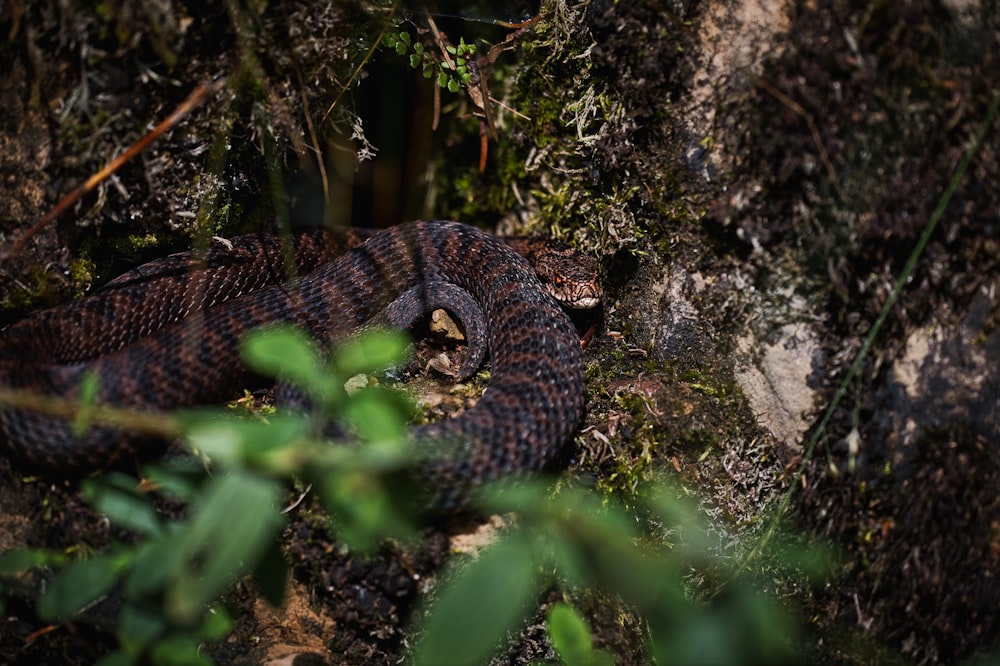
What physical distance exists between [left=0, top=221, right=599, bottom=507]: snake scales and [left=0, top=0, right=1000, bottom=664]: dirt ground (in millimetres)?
245

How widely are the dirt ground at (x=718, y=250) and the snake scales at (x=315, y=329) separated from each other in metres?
0.24

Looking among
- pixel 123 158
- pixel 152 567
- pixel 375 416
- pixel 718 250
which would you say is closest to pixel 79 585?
pixel 152 567

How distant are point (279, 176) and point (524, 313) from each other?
192cm

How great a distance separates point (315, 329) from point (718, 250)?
2.75m

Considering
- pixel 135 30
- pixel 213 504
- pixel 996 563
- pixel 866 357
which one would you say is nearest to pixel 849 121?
pixel 866 357

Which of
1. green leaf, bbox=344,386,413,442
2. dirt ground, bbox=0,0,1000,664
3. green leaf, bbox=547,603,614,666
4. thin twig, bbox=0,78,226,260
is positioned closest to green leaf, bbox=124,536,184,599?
green leaf, bbox=344,386,413,442

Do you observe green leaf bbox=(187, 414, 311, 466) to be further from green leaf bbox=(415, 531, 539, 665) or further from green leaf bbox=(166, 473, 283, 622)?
green leaf bbox=(415, 531, 539, 665)

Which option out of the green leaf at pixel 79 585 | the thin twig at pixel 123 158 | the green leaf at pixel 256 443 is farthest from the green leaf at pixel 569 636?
the thin twig at pixel 123 158

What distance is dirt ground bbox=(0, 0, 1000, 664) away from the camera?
3.47 m

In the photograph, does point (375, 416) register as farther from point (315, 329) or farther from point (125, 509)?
point (315, 329)

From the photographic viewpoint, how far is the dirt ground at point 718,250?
3.47m

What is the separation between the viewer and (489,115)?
520 centimetres

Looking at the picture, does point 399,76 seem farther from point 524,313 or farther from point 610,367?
point 610,367

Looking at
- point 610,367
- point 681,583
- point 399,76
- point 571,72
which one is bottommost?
point 681,583
